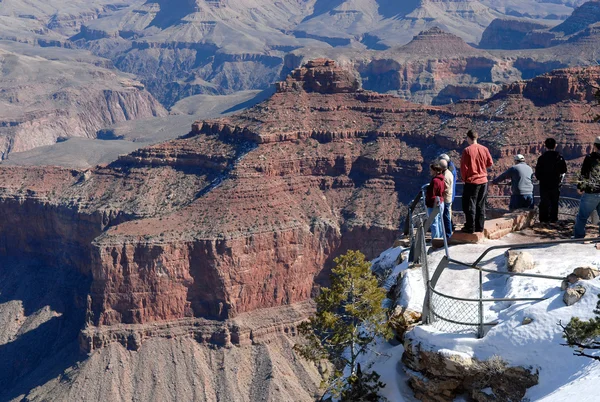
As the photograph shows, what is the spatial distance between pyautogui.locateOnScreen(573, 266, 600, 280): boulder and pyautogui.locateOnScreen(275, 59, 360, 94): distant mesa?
85.8 m

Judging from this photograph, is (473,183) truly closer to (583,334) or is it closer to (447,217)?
(447,217)

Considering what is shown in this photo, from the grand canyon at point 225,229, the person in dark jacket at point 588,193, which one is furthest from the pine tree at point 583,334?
the grand canyon at point 225,229

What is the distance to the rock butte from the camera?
79.1m

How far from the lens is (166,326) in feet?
258

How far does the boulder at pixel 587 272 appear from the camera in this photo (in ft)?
65.0

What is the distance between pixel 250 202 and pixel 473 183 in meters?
60.3

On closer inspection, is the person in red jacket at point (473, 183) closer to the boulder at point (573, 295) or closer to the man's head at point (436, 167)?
the man's head at point (436, 167)

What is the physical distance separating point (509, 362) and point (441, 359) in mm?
1704

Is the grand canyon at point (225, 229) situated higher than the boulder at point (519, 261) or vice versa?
the boulder at point (519, 261)

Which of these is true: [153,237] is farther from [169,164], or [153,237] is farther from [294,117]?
[294,117]

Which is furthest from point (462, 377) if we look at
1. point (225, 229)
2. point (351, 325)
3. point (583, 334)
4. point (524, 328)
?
point (225, 229)

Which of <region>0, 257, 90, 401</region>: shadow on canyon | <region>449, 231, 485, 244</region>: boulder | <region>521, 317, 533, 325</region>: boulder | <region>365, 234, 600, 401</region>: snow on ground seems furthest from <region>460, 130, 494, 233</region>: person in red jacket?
<region>0, 257, 90, 401</region>: shadow on canyon

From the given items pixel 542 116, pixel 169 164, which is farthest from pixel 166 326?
pixel 542 116

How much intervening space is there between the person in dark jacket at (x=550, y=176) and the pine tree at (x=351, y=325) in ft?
24.2
